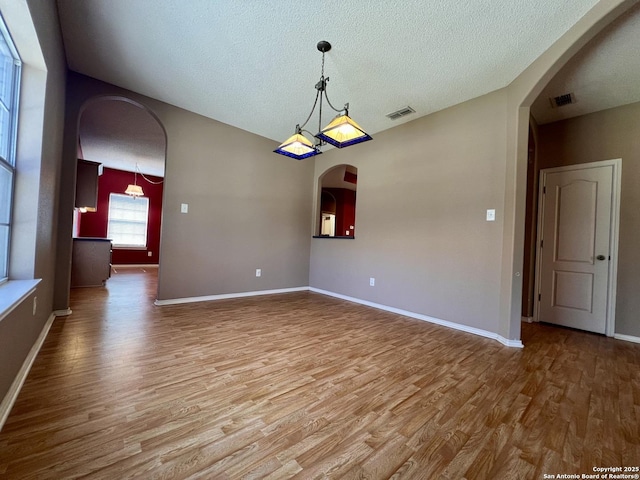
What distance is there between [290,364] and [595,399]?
6.65ft

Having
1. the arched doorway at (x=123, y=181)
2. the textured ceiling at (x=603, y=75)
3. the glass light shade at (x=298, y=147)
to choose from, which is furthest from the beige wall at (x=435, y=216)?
the arched doorway at (x=123, y=181)

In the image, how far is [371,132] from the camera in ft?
13.3

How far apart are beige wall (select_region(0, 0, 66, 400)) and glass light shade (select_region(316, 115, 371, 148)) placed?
1828 mm

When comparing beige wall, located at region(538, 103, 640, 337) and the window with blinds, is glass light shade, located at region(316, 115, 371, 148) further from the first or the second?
the window with blinds

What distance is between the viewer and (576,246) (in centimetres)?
325

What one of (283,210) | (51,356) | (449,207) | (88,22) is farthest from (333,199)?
(51,356)

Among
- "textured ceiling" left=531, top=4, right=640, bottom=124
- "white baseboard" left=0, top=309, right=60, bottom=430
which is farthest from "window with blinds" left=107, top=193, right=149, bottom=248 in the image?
"textured ceiling" left=531, top=4, right=640, bottom=124

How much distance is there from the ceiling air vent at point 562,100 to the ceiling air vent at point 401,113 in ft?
5.04

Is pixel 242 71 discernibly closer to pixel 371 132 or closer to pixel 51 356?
pixel 371 132

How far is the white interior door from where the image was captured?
3.04 metres

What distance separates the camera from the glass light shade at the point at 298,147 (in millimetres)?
2389

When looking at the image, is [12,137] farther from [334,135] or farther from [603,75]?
[603,75]

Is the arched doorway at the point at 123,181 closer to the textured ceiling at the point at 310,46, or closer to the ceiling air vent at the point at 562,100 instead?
the textured ceiling at the point at 310,46

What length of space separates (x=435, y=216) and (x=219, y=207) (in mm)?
3109
